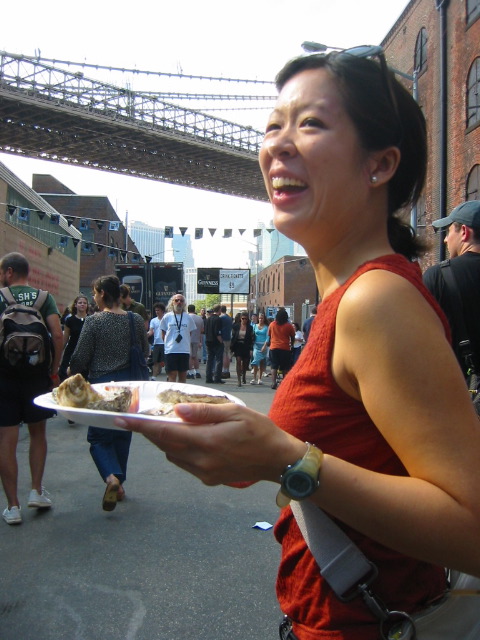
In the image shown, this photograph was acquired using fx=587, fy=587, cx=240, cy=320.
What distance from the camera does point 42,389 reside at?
4809mm

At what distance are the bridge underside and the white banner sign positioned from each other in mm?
18478

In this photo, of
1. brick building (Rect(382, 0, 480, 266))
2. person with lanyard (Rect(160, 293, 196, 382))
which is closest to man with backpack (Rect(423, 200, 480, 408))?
person with lanyard (Rect(160, 293, 196, 382))

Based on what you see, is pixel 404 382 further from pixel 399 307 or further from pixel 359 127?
pixel 359 127

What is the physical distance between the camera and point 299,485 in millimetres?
912

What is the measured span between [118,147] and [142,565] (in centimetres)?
4497

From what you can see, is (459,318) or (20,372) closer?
(459,318)

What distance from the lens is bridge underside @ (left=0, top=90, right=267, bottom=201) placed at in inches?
1559

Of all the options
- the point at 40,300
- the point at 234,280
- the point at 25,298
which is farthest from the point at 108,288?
the point at 234,280

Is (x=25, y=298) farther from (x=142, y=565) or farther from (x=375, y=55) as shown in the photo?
(x=375, y=55)

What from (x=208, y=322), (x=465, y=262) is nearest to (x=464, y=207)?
(x=465, y=262)

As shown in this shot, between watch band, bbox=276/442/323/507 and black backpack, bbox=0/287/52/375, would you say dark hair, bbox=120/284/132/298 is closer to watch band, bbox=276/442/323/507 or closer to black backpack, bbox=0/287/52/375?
black backpack, bbox=0/287/52/375

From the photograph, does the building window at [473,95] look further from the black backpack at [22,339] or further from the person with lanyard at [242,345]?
the black backpack at [22,339]

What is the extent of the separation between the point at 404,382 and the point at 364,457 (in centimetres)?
20

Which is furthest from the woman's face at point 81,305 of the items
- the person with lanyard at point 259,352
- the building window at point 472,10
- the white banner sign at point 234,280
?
the white banner sign at point 234,280
